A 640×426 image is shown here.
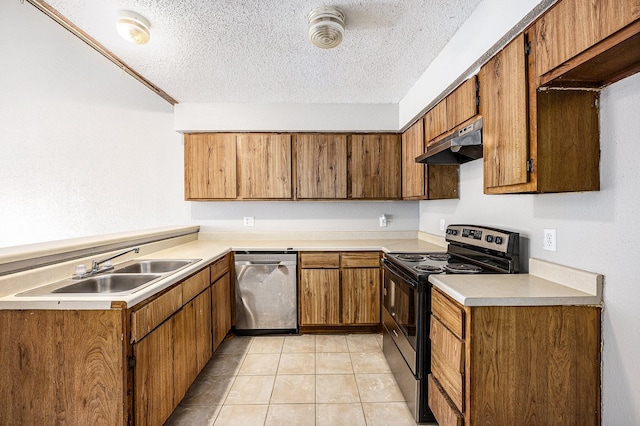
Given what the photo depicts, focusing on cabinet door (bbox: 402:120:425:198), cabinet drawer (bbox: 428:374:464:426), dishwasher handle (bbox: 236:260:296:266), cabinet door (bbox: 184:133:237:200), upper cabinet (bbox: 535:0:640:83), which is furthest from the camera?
cabinet door (bbox: 184:133:237:200)

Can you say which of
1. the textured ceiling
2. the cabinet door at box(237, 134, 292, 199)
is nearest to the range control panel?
the textured ceiling

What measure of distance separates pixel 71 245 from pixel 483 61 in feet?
8.74

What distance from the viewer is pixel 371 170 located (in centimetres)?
340

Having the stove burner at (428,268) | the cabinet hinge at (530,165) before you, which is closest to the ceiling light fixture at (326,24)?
the cabinet hinge at (530,165)

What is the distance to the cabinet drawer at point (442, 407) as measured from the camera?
1.42 m

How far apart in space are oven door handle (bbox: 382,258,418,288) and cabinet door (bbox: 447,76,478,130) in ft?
3.54

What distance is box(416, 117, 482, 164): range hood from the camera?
1.81m

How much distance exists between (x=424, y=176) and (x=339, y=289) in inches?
53.9

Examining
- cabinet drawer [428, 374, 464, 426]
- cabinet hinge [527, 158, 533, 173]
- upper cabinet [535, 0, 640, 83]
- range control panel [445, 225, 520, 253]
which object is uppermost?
upper cabinet [535, 0, 640, 83]

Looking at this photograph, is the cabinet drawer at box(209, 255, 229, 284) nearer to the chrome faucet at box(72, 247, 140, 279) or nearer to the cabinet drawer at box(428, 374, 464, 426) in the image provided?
the chrome faucet at box(72, 247, 140, 279)

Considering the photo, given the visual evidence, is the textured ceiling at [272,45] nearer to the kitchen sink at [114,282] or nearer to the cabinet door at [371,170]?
the cabinet door at [371,170]

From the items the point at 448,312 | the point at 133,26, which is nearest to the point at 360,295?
the point at 448,312

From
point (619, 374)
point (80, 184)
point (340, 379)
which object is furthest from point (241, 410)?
point (80, 184)

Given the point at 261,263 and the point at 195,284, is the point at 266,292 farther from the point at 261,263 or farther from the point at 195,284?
the point at 195,284
